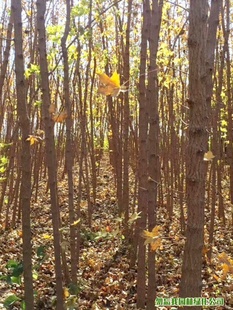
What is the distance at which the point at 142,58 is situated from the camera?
148 inches

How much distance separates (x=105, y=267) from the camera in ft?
16.1

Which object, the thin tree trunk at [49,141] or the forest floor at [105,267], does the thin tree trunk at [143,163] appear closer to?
the forest floor at [105,267]

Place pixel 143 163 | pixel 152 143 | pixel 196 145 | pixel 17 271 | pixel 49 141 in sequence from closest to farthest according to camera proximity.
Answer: pixel 196 145
pixel 49 141
pixel 152 143
pixel 17 271
pixel 143 163

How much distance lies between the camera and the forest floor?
12.8 ft

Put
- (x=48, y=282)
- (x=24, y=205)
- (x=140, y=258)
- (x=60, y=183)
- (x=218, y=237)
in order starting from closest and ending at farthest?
(x=24, y=205)
(x=140, y=258)
(x=48, y=282)
(x=218, y=237)
(x=60, y=183)

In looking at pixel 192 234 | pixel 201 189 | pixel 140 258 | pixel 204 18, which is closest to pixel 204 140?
pixel 201 189

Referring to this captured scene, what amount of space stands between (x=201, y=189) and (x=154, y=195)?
143 centimetres

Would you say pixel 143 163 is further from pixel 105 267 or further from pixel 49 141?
pixel 105 267

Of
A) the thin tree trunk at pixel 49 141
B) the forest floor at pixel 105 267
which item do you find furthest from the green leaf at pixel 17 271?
the thin tree trunk at pixel 49 141

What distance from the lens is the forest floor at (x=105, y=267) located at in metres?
3.89

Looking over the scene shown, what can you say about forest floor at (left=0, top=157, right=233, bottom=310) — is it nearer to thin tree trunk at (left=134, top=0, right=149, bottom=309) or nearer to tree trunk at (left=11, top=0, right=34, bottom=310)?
thin tree trunk at (left=134, top=0, right=149, bottom=309)

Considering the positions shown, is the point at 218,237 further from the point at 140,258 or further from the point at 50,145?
the point at 50,145

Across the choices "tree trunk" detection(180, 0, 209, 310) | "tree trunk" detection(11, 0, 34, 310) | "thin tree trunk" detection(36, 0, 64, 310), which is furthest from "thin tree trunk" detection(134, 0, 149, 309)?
"tree trunk" detection(180, 0, 209, 310)

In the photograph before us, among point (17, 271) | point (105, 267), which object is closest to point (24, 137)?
point (17, 271)
